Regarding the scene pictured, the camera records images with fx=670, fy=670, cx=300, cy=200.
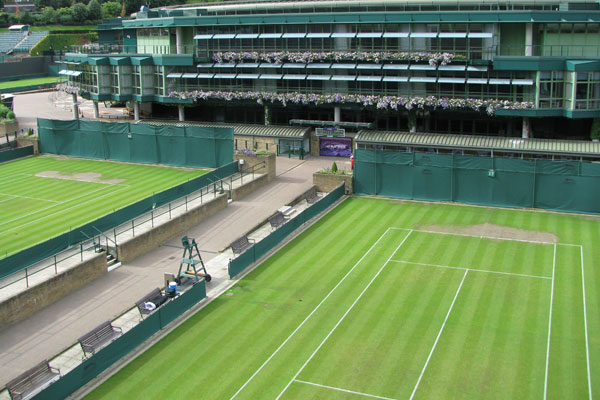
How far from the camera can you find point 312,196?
4356 cm

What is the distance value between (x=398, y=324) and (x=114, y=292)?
41.5ft

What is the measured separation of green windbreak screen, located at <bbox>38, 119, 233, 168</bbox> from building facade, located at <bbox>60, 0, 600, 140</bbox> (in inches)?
354

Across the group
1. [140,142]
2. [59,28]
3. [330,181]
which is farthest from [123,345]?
A: [59,28]

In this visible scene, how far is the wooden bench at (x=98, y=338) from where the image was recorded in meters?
23.0

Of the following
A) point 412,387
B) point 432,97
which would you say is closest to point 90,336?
point 412,387

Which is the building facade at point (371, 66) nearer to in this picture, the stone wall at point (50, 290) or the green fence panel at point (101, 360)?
the stone wall at point (50, 290)

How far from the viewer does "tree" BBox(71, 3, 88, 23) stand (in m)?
132

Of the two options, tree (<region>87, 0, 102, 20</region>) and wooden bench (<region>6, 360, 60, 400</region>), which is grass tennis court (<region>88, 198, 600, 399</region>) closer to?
wooden bench (<region>6, 360, 60, 400</region>)

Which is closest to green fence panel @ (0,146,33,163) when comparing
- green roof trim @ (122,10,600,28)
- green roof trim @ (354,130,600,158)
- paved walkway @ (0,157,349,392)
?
green roof trim @ (122,10,600,28)

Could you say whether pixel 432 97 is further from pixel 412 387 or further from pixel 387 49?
pixel 412 387

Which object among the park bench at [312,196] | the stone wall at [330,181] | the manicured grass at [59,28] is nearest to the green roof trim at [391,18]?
the stone wall at [330,181]

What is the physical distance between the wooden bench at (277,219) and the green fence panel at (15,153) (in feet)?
94.9

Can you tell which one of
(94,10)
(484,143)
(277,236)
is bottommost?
(277,236)

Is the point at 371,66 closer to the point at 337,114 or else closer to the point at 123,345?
the point at 337,114
